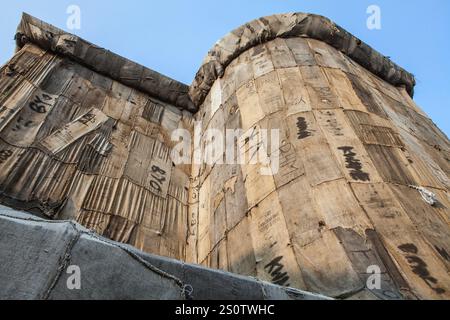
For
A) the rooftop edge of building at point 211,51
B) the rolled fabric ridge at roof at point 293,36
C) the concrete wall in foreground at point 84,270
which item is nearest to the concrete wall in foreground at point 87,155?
the rooftop edge of building at point 211,51

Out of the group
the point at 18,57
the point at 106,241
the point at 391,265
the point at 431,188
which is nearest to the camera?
the point at 106,241

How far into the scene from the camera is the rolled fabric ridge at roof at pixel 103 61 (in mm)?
11867

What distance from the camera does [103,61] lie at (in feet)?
42.2

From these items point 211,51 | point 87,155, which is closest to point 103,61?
point 211,51

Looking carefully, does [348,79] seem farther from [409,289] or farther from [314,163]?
[409,289]

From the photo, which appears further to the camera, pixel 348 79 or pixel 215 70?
pixel 215 70

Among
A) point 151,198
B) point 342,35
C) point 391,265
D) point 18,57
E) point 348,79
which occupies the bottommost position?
point 391,265

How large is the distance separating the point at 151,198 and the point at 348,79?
6122 millimetres

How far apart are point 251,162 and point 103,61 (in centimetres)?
741

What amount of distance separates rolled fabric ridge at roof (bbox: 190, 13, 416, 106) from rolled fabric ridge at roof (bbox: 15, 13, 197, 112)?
1.19m

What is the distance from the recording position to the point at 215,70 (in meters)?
12.3

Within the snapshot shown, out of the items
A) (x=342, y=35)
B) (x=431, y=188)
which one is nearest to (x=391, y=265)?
(x=431, y=188)

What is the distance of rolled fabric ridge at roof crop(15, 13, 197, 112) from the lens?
11.9 metres
